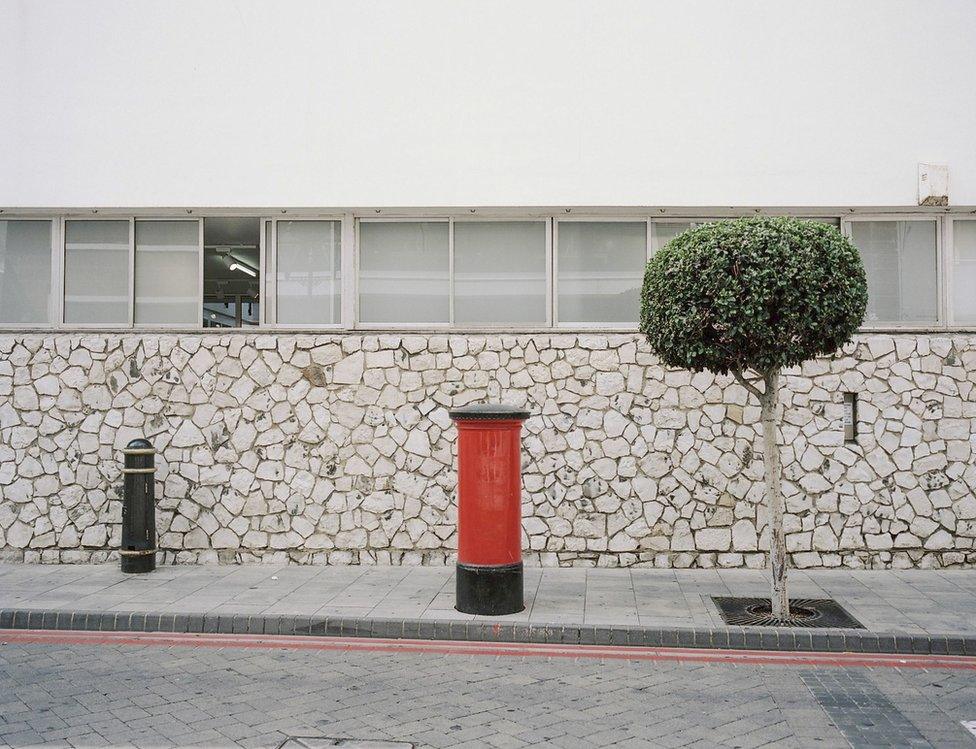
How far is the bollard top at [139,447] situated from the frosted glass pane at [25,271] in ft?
7.25

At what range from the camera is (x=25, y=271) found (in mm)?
10695

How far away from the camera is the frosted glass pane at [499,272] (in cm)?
1041

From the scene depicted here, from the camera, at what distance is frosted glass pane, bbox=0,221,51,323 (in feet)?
35.0

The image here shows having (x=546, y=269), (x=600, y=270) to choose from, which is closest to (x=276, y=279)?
(x=546, y=269)

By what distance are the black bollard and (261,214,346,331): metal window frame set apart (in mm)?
2024

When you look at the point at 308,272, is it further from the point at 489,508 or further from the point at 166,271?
the point at 489,508

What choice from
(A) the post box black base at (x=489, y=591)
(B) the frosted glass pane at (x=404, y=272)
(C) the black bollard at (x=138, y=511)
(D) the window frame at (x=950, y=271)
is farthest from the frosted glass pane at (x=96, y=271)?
(D) the window frame at (x=950, y=271)
